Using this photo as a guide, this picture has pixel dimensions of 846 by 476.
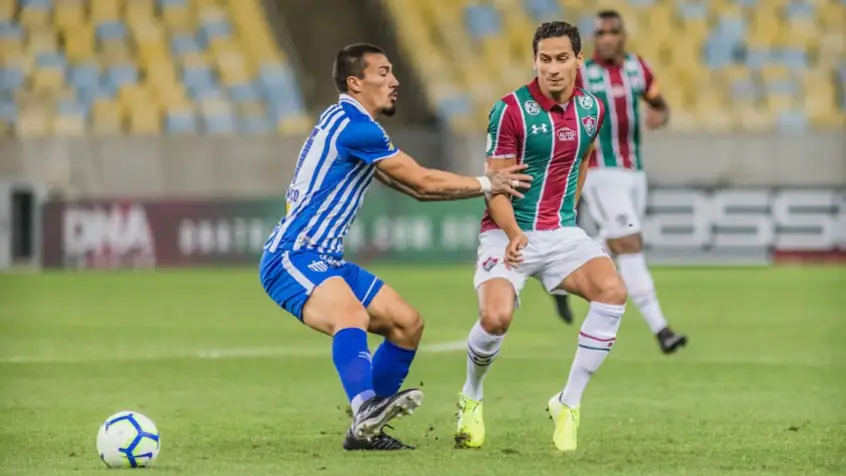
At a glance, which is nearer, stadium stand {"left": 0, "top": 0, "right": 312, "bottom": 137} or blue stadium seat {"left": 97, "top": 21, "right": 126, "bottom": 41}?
stadium stand {"left": 0, "top": 0, "right": 312, "bottom": 137}

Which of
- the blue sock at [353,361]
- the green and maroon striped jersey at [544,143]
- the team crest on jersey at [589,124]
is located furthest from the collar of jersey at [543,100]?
the blue sock at [353,361]

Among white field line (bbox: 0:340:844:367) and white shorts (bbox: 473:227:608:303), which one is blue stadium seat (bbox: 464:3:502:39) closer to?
white field line (bbox: 0:340:844:367)

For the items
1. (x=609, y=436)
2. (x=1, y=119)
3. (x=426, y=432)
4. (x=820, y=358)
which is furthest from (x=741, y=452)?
(x=1, y=119)

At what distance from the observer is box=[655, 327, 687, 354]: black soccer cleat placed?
10578mm

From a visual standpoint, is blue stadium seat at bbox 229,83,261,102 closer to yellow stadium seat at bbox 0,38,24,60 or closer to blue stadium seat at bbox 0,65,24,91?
blue stadium seat at bbox 0,65,24,91

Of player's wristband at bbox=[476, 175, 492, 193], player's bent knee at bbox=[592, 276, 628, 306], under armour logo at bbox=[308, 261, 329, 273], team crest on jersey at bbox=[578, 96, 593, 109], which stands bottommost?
player's bent knee at bbox=[592, 276, 628, 306]

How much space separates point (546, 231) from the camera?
724 cm

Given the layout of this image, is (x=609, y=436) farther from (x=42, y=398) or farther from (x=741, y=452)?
(x=42, y=398)

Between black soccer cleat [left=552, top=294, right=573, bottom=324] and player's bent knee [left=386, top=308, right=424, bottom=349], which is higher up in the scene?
player's bent knee [left=386, top=308, right=424, bottom=349]

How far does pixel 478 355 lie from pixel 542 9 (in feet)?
55.4

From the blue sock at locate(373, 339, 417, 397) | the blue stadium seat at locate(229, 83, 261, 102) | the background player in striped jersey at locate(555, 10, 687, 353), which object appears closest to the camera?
the blue sock at locate(373, 339, 417, 397)

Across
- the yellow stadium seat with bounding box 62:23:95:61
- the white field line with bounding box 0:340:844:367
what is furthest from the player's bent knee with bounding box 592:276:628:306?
the yellow stadium seat with bounding box 62:23:95:61

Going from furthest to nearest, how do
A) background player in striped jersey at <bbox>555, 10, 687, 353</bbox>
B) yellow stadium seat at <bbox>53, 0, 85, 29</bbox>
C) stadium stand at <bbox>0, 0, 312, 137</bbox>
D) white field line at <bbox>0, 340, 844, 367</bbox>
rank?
yellow stadium seat at <bbox>53, 0, 85, 29</bbox>
stadium stand at <bbox>0, 0, 312, 137</bbox>
background player in striped jersey at <bbox>555, 10, 687, 353</bbox>
white field line at <bbox>0, 340, 844, 367</bbox>

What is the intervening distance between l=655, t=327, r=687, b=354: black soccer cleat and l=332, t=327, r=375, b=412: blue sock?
439 cm
